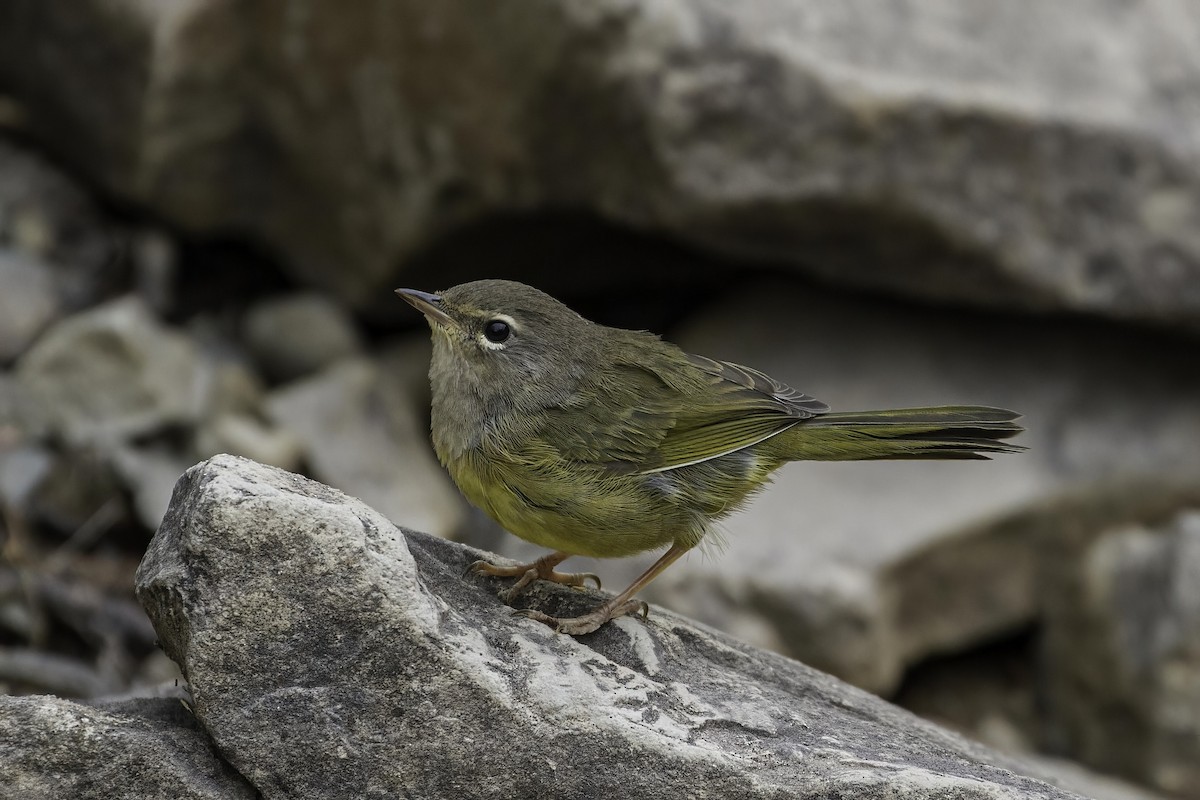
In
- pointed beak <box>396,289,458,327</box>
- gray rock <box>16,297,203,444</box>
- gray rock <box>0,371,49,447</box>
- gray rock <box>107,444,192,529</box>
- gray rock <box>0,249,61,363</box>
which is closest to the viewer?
pointed beak <box>396,289,458,327</box>

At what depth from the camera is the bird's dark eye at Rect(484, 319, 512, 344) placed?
462cm

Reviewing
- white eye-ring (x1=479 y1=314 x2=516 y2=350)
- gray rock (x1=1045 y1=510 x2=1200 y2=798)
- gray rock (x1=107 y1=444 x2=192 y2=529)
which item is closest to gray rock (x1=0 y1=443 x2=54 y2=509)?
gray rock (x1=107 y1=444 x2=192 y2=529)

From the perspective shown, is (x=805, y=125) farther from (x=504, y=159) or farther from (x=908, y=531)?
(x=908, y=531)

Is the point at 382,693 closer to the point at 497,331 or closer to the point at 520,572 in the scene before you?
the point at 520,572

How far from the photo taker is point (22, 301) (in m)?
7.44

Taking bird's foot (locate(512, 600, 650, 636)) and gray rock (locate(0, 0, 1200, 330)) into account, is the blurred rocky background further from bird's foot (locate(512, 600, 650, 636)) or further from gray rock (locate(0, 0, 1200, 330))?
bird's foot (locate(512, 600, 650, 636))

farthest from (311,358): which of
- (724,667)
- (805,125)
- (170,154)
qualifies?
(724,667)

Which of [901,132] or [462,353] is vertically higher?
[901,132]

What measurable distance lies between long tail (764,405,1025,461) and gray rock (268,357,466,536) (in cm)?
318

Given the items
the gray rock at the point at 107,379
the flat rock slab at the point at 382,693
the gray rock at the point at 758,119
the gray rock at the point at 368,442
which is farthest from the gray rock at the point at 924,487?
the flat rock slab at the point at 382,693

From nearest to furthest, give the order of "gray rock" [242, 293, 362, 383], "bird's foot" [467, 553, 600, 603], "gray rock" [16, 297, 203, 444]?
"bird's foot" [467, 553, 600, 603]
"gray rock" [16, 297, 203, 444]
"gray rock" [242, 293, 362, 383]

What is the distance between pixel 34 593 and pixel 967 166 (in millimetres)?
4921

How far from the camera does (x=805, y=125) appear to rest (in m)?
6.84

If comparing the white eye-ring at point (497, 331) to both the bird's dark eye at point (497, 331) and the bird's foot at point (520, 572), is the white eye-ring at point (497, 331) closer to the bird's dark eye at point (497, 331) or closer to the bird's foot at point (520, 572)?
the bird's dark eye at point (497, 331)
